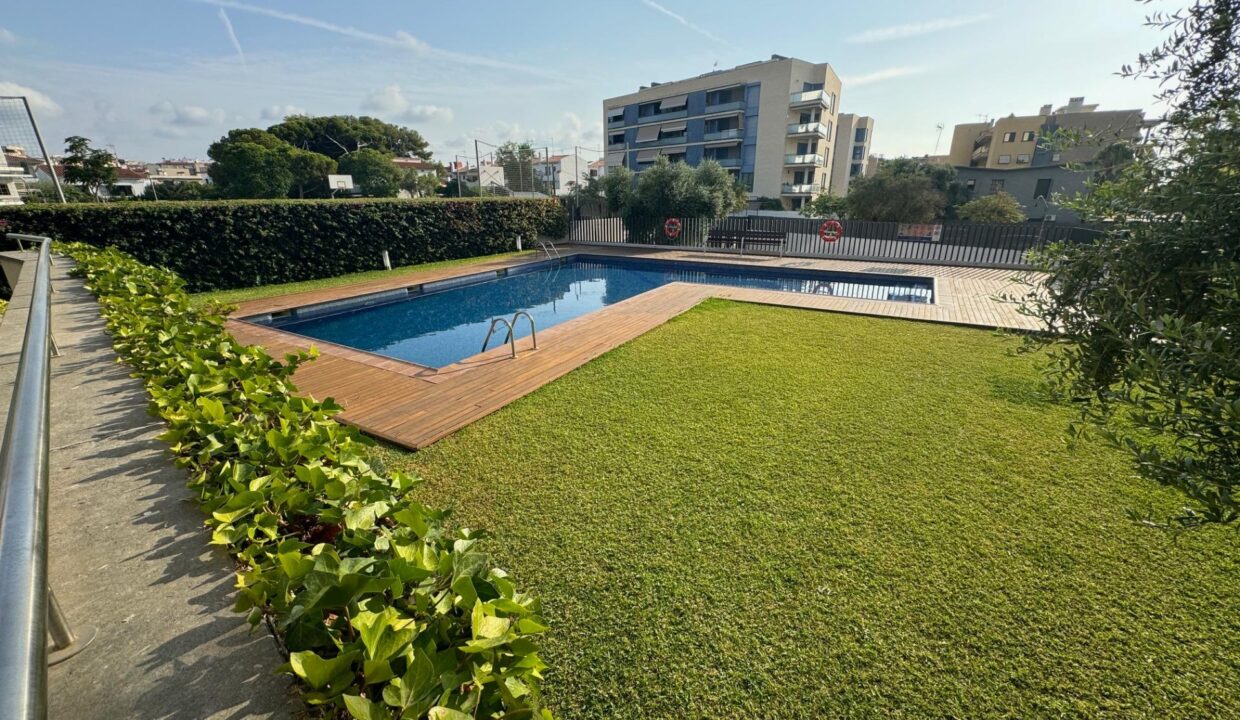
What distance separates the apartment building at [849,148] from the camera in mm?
57688

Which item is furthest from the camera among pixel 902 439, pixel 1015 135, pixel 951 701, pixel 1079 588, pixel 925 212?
pixel 1015 135

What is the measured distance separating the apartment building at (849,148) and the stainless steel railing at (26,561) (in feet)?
206

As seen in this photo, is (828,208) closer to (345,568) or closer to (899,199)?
(899,199)

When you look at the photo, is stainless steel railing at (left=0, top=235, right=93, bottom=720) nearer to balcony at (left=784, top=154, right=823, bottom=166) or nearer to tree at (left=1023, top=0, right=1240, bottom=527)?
tree at (left=1023, top=0, right=1240, bottom=527)

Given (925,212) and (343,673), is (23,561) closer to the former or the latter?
(343,673)

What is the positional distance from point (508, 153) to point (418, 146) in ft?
71.8

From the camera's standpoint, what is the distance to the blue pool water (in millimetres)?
9531

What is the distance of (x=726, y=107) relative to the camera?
47.4 metres

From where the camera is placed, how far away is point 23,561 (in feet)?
2.17

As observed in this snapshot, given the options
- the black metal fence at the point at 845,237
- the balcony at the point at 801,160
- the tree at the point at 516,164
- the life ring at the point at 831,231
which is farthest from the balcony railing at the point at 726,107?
the life ring at the point at 831,231

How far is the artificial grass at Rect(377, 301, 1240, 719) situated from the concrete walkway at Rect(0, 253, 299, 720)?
1.44 metres

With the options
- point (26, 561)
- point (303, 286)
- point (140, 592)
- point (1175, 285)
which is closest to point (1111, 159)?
point (1175, 285)

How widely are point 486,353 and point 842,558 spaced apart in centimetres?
530

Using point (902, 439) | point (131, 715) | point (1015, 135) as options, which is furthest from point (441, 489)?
point (1015, 135)
